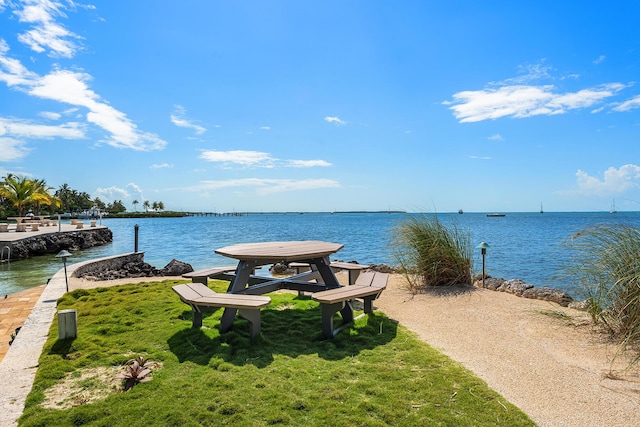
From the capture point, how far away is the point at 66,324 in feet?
12.7

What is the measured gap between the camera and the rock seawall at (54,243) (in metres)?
16.1

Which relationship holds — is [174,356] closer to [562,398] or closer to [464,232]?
[562,398]

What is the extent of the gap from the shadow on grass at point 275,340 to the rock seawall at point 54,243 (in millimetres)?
15837

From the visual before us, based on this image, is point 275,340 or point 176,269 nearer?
point 275,340

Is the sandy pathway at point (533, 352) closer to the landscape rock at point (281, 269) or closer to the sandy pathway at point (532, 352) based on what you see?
the sandy pathway at point (532, 352)

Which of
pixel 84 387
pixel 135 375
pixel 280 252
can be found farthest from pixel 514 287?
pixel 84 387

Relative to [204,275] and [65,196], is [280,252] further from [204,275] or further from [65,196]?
[65,196]

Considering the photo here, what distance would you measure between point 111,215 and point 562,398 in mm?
112242

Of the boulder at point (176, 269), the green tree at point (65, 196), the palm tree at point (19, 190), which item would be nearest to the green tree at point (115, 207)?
the green tree at point (65, 196)

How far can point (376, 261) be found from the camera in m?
15.0

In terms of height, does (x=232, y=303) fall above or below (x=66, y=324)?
above

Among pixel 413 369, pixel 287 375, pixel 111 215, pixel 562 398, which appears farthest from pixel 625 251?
pixel 111 215

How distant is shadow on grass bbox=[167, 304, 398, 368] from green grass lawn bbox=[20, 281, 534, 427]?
0.01 meters

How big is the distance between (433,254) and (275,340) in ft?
12.5
